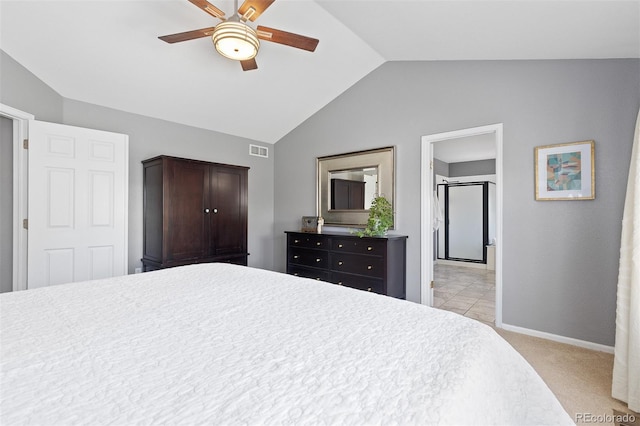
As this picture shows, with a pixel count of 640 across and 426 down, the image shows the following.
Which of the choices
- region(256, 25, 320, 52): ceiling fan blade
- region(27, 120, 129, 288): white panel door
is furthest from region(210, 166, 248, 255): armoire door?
region(256, 25, 320, 52): ceiling fan blade

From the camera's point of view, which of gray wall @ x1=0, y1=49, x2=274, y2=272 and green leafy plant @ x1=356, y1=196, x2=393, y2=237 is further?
green leafy plant @ x1=356, y1=196, x2=393, y2=237

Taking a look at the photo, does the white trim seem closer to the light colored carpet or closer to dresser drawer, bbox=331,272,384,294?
dresser drawer, bbox=331,272,384,294

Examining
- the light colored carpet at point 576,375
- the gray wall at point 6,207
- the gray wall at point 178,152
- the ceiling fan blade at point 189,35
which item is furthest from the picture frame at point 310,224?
the gray wall at point 6,207

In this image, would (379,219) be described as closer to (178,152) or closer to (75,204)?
(178,152)

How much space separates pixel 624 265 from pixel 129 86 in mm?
4563

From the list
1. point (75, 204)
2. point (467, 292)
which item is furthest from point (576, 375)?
point (75, 204)

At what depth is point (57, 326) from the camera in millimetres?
1018

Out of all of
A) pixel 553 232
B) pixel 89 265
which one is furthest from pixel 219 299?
pixel 553 232

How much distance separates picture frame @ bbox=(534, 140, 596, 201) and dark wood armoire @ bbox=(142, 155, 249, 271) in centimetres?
345

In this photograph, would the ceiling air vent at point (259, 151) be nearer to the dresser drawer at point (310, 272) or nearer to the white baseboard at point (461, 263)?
the dresser drawer at point (310, 272)

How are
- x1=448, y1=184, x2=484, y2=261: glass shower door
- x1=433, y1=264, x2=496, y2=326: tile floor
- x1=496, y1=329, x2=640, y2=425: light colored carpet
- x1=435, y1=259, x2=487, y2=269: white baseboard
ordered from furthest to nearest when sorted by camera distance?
x1=448, y1=184, x2=484, y2=261: glass shower door < x1=435, y1=259, x2=487, y2=269: white baseboard < x1=433, y1=264, x2=496, y2=326: tile floor < x1=496, y1=329, x2=640, y2=425: light colored carpet

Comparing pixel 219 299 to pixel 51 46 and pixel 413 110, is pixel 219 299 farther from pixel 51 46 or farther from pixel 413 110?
pixel 413 110

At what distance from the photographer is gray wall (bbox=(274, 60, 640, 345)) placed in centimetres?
250

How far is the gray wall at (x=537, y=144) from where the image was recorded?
2496 millimetres
